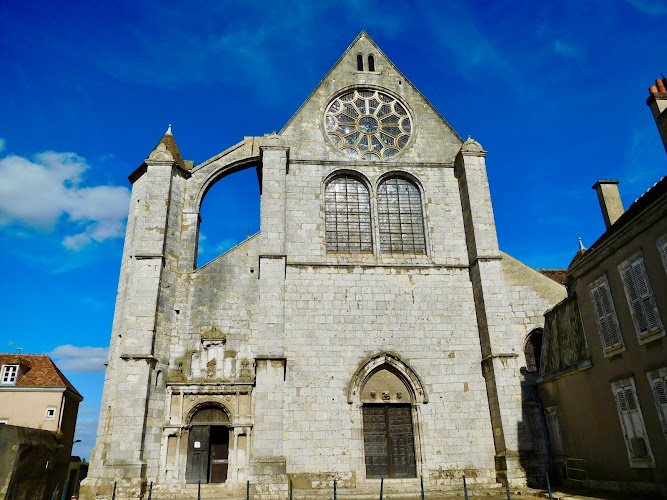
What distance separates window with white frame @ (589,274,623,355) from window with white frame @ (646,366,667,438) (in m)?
1.04

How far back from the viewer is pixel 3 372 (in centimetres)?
2255

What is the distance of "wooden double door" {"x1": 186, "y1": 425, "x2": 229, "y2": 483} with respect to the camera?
42.8 feet

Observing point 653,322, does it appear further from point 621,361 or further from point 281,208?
point 281,208

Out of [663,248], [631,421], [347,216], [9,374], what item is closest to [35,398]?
[9,374]

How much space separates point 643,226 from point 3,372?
25.1 meters

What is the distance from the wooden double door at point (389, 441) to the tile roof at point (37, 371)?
16158 millimetres

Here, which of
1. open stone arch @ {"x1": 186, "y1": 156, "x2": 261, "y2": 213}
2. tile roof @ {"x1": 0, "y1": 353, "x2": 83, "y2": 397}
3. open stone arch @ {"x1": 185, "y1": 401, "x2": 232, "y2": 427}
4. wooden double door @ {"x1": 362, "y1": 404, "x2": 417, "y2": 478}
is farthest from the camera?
tile roof @ {"x1": 0, "y1": 353, "x2": 83, "y2": 397}

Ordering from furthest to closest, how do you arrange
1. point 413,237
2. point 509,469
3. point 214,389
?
1. point 413,237
2. point 214,389
3. point 509,469

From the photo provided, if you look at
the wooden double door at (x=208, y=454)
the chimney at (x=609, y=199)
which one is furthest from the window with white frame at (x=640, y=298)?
the wooden double door at (x=208, y=454)

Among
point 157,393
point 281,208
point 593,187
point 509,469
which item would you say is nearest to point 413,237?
point 281,208

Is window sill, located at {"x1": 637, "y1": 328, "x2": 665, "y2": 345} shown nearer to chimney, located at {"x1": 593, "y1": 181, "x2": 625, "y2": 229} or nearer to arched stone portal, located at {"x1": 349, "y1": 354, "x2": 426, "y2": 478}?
arched stone portal, located at {"x1": 349, "y1": 354, "x2": 426, "y2": 478}

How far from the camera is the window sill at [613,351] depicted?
9.94 meters

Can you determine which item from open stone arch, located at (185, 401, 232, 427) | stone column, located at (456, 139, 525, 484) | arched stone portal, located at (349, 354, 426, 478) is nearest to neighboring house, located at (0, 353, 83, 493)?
open stone arch, located at (185, 401, 232, 427)

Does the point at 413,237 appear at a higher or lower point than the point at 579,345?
higher
